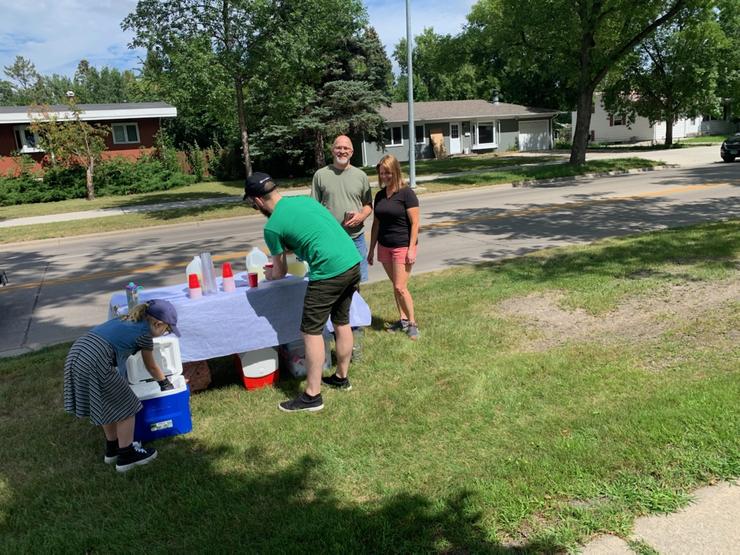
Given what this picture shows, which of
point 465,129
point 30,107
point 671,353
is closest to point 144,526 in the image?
point 671,353

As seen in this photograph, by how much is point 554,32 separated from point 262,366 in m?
23.0

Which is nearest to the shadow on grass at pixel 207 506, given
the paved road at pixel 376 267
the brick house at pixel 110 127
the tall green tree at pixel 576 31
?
the paved road at pixel 376 267

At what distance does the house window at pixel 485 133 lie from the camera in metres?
42.8

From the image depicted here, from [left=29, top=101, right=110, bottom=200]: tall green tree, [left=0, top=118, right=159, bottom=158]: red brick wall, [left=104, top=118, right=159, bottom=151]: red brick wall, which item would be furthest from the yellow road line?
[left=104, top=118, right=159, bottom=151]: red brick wall

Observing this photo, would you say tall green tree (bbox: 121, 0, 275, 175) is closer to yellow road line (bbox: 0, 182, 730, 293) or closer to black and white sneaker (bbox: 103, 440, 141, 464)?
yellow road line (bbox: 0, 182, 730, 293)

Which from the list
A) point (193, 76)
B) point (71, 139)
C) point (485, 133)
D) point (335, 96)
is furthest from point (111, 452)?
point (485, 133)

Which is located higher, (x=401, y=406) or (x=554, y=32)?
(x=554, y=32)

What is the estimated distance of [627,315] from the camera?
586 centimetres

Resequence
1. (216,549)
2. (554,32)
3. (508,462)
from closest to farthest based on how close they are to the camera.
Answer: (216,549), (508,462), (554,32)

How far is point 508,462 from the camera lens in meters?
3.48

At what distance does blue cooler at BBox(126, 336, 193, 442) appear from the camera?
4.07 m

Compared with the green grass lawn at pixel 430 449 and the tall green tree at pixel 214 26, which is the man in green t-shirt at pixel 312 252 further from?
the tall green tree at pixel 214 26

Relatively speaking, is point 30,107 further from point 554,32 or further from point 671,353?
point 671,353

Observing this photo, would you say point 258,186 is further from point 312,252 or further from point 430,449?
point 430,449
